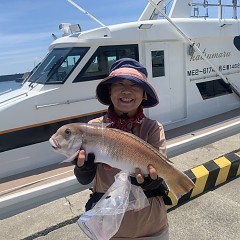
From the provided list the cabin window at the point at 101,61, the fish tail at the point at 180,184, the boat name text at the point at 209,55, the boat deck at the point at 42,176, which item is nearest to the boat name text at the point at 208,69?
the boat name text at the point at 209,55

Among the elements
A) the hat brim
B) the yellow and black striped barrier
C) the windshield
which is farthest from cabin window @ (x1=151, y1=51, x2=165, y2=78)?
the hat brim

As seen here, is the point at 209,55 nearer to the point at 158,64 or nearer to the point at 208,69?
the point at 208,69

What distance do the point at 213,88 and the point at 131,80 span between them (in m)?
6.02

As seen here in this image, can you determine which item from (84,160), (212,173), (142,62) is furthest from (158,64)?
(84,160)

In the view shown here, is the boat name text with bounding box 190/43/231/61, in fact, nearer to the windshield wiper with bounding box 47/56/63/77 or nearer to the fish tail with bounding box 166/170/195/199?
the windshield wiper with bounding box 47/56/63/77

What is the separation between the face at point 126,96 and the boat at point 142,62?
351cm

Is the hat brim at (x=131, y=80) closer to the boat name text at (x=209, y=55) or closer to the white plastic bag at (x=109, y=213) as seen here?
the white plastic bag at (x=109, y=213)

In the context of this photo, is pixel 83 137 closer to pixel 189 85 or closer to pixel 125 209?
pixel 125 209

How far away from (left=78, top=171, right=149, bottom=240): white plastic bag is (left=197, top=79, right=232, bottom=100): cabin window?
569cm

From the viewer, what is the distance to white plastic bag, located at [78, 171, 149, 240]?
1.46 m

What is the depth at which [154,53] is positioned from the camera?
6.01 metres

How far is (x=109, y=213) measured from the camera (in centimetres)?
146

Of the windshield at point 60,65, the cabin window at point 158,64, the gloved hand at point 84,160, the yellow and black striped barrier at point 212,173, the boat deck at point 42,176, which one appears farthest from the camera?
the cabin window at point 158,64

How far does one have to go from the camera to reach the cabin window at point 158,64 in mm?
6031
